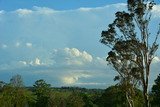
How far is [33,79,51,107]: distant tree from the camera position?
135m

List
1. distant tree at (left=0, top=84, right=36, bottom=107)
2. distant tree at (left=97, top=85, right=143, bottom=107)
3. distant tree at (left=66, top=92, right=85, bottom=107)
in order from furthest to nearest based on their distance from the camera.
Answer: distant tree at (left=66, top=92, right=85, bottom=107)
distant tree at (left=97, top=85, right=143, bottom=107)
distant tree at (left=0, top=84, right=36, bottom=107)

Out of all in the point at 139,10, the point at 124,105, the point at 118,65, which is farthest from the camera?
the point at 124,105

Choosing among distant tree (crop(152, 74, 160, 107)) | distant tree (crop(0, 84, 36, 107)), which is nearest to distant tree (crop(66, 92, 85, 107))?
distant tree (crop(0, 84, 36, 107))

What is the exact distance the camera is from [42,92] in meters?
138

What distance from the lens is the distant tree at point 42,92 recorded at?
135m

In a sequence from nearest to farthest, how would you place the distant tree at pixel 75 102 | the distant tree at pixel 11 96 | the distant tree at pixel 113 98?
the distant tree at pixel 11 96
the distant tree at pixel 113 98
the distant tree at pixel 75 102

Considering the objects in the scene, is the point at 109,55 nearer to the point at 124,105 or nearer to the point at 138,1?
the point at 138,1

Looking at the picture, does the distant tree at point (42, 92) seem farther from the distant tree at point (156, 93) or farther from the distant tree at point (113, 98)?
the distant tree at point (156, 93)

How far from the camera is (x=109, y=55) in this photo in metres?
55.5

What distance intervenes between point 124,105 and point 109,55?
53.1m

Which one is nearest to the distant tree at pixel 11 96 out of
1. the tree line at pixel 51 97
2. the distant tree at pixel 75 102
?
the tree line at pixel 51 97

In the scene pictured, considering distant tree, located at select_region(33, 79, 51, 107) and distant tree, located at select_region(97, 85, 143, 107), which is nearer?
distant tree, located at select_region(97, 85, 143, 107)

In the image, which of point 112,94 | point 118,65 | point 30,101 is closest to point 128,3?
point 118,65

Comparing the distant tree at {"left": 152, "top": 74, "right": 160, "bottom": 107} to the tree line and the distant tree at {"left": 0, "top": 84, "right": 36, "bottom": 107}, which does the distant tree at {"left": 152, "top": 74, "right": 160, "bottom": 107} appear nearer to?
the tree line
